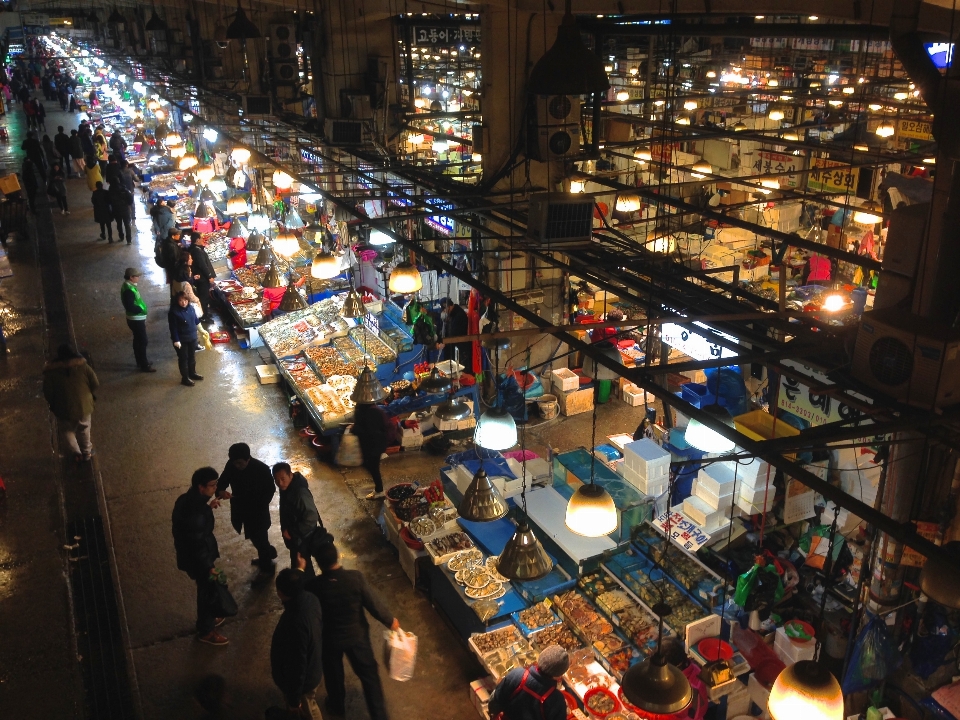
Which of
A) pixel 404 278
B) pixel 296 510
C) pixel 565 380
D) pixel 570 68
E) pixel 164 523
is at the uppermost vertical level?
pixel 570 68

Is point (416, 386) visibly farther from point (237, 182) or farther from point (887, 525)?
point (237, 182)

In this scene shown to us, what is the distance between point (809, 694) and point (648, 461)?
359cm

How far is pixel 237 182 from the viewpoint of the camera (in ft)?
64.6

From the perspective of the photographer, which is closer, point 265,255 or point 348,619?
point 348,619

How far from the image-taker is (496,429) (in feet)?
23.1

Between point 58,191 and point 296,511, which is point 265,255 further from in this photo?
point 58,191

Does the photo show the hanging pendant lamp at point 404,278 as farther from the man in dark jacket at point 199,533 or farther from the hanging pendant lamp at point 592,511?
the hanging pendant lamp at point 592,511

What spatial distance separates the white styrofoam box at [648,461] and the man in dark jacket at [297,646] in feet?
10.4

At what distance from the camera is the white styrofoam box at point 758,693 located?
20.1 ft

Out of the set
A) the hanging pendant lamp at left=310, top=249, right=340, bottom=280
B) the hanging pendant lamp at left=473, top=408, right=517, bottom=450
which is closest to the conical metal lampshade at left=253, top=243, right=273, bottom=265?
the hanging pendant lamp at left=310, top=249, right=340, bottom=280

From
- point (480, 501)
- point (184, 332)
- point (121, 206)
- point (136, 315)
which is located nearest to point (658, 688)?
point (480, 501)

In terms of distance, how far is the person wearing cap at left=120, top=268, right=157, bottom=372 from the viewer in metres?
11.8

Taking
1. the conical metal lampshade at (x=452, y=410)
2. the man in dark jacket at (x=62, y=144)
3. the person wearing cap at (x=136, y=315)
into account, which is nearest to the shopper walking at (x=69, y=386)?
the person wearing cap at (x=136, y=315)

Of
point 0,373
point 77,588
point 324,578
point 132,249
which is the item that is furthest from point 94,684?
point 132,249
